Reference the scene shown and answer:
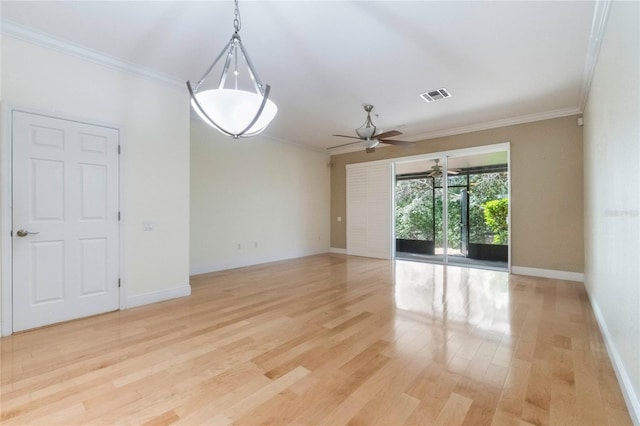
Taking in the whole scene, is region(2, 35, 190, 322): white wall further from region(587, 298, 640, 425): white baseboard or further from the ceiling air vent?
region(587, 298, 640, 425): white baseboard

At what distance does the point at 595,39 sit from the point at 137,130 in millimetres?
5133

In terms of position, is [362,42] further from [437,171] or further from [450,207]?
[450,207]

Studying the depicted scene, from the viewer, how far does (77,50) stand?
3072 millimetres

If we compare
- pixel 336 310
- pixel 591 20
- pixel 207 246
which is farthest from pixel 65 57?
pixel 591 20

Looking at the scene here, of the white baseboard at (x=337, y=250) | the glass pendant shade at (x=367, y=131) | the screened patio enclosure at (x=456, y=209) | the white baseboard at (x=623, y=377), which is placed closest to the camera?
the white baseboard at (x=623, y=377)

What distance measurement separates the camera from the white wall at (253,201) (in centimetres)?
543

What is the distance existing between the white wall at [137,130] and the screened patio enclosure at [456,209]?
525 centimetres

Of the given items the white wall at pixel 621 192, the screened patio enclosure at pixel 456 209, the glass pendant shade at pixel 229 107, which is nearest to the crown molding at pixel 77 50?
the glass pendant shade at pixel 229 107

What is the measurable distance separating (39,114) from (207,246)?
317 centimetres

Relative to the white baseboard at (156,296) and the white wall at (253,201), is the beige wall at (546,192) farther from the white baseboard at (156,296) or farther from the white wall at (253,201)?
the white baseboard at (156,296)

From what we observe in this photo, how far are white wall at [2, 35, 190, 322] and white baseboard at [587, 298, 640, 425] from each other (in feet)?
14.5

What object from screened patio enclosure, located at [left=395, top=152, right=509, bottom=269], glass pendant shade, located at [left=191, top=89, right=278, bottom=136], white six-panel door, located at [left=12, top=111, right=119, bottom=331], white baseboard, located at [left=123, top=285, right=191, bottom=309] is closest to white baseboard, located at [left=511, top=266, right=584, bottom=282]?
screened patio enclosure, located at [left=395, top=152, right=509, bottom=269]

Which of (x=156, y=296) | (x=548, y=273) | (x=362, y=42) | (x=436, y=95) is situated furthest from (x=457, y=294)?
(x=156, y=296)

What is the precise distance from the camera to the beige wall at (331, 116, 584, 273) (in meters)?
4.84
